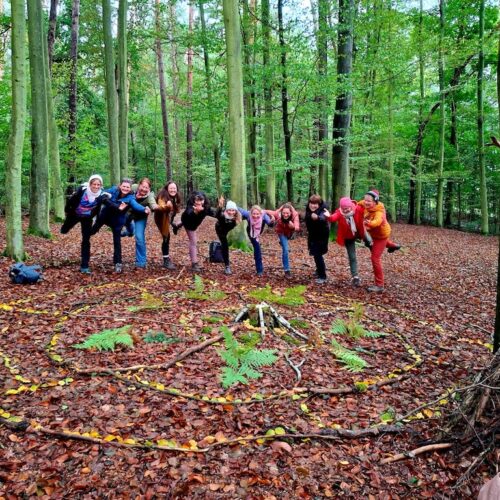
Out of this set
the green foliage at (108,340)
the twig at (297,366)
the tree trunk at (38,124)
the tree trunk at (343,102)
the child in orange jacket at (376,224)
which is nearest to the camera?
the twig at (297,366)

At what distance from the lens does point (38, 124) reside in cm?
995

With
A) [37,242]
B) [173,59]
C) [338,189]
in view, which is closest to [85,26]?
[173,59]

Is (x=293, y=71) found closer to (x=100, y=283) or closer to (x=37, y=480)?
(x=100, y=283)

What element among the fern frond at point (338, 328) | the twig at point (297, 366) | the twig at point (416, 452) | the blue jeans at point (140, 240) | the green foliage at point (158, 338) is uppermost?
the blue jeans at point (140, 240)

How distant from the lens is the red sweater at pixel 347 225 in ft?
23.9

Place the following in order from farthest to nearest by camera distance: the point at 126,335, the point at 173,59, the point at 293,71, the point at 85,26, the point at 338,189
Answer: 1. the point at 173,59
2. the point at 85,26
3. the point at 338,189
4. the point at 293,71
5. the point at 126,335

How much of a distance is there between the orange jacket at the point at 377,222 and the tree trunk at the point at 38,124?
27.1ft

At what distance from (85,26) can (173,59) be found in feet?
36.0

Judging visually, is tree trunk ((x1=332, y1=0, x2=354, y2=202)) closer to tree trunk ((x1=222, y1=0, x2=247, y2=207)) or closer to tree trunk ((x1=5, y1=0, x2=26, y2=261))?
tree trunk ((x1=222, y1=0, x2=247, y2=207))

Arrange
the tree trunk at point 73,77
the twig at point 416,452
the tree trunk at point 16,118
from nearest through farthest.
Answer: the twig at point 416,452 → the tree trunk at point 16,118 → the tree trunk at point 73,77

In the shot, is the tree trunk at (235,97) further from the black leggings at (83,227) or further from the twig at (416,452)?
the twig at (416,452)

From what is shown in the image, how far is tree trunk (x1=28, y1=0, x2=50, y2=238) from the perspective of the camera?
9.38 meters

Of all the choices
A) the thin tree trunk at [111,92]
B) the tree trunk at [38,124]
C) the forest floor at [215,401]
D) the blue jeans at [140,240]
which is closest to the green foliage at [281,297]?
the forest floor at [215,401]

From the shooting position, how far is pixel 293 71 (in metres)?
12.3
